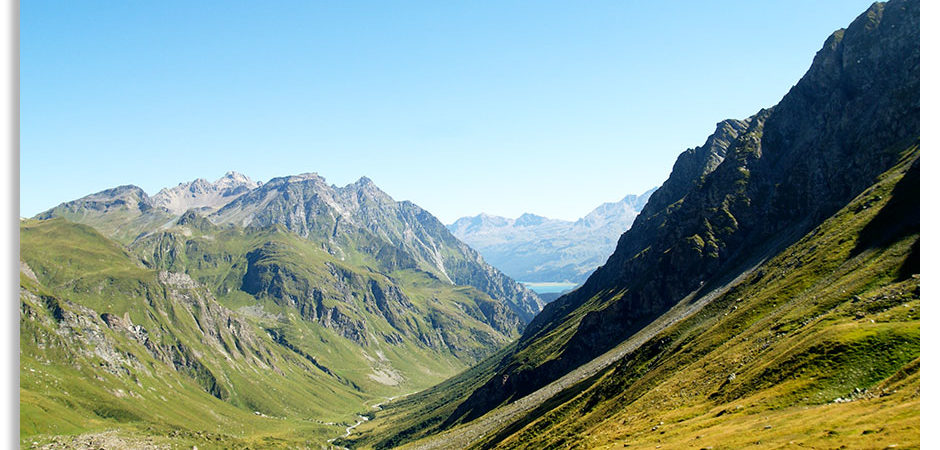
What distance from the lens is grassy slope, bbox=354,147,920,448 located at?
1879 inches

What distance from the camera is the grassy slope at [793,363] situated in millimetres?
47719

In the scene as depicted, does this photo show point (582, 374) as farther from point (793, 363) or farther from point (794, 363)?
point (794, 363)

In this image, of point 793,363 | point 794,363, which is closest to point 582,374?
point 793,363

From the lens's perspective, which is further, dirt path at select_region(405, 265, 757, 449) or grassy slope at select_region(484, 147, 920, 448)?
dirt path at select_region(405, 265, 757, 449)

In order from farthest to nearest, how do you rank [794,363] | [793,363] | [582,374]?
[582,374] → [793,363] → [794,363]

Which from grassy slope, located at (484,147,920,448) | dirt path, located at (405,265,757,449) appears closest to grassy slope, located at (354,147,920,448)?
grassy slope, located at (484,147,920,448)

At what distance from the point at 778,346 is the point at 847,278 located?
38485 millimetres

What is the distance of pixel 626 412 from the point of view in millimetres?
94812

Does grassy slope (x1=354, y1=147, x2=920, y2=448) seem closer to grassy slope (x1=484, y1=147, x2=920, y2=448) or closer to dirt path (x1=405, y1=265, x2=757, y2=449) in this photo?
grassy slope (x1=484, y1=147, x2=920, y2=448)

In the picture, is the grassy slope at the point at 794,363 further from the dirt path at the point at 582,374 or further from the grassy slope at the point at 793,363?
the dirt path at the point at 582,374

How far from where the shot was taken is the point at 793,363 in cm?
6531

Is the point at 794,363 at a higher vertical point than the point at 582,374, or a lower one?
higher
